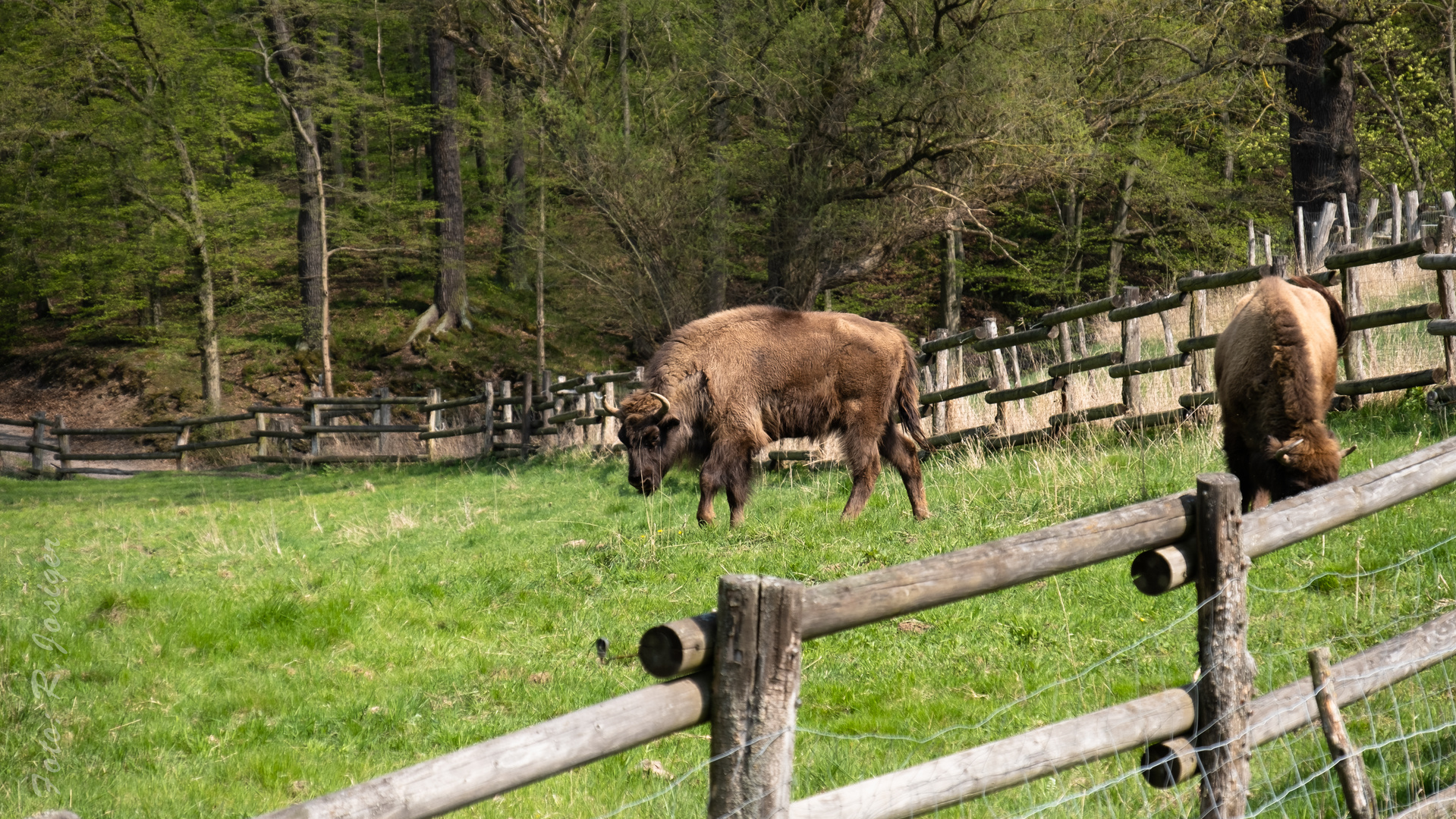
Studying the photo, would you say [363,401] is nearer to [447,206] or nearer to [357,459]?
[357,459]

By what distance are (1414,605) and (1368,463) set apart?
2813 millimetres

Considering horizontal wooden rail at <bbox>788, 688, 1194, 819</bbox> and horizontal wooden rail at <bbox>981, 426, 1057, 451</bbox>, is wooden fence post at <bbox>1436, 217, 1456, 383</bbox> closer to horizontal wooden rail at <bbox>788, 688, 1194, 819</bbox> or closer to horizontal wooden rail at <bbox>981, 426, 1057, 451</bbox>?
horizontal wooden rail at <bbox>981, 426, 1057, 451</bbox>

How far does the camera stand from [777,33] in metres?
16.8

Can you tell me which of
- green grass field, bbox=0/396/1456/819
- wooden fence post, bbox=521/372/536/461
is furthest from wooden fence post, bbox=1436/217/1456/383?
wooden fence post, bbox=521/372/536/461

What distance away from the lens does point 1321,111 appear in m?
20.0

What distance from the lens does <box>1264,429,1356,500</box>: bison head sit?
5938mm

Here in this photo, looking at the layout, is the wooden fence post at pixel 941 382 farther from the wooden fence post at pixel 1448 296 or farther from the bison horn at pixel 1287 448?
the bison horn at pixel 1287 448

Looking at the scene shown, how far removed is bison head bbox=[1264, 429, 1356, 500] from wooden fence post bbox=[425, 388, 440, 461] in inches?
702

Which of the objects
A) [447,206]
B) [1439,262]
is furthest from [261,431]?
[1439,262]

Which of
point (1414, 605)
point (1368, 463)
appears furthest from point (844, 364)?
point (1414, 605)

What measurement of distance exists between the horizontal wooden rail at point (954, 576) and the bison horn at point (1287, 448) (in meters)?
3.06

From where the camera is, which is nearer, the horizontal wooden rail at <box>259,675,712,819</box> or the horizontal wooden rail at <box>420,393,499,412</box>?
the horizontal wooden rail at <box>259,675,712,819</box>

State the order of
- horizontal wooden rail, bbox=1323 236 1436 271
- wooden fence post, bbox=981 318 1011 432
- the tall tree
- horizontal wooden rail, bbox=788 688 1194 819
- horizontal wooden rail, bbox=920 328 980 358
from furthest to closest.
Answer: the tall tree, horizontal wooden rail, bbox=920 328 980 358, wooden fence post, bbox=981 318 1011 432, horizontal wooden rail, bbox=1323 236 1436 271, horizontal wooden rail, bbox=788 688 1194 819

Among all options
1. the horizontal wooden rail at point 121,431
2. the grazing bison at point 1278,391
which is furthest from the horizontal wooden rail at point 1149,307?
the horizontal wooden rail at point 121,431
